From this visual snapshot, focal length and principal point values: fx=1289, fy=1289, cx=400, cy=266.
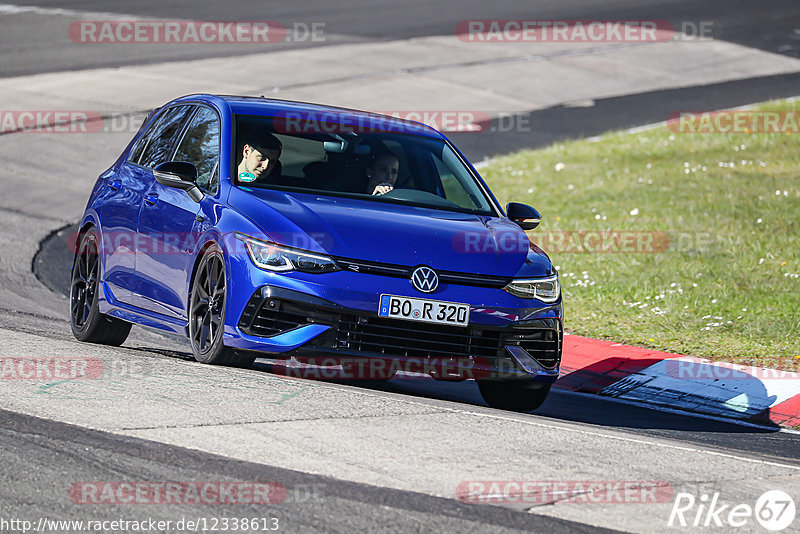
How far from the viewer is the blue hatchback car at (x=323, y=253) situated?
7.14 meters

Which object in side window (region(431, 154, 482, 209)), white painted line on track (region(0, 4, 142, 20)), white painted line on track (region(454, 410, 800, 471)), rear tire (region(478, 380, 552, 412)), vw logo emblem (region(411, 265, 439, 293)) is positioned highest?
white painted line on track (region(0, 4, 142, 20))

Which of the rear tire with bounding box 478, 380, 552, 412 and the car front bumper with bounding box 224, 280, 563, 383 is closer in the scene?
the car front bumper with bounding box 224, 280, 563, 383

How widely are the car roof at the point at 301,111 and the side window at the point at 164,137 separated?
0.15 metres

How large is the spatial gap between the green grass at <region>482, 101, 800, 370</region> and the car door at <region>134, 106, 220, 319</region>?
4.28 metres

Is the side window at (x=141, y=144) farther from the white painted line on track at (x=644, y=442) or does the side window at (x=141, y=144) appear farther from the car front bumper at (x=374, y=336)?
the white painted line on track at (x=644, y=442)

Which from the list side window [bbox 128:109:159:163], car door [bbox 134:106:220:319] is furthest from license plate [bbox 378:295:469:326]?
side window [bbox 128:109:159:163]

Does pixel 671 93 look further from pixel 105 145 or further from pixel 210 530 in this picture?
pixel 210 530

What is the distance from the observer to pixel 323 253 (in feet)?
23.4

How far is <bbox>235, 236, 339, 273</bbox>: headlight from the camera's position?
7125 millimetres

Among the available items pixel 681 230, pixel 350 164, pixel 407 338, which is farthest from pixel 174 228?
pixel 681 230

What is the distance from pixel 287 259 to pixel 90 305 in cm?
270

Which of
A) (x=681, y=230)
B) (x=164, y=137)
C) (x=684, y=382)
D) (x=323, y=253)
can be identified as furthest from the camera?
(x=681, y=230)

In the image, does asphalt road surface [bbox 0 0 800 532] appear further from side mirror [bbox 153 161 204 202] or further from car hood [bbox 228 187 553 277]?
side mirror [bbox 153 161 204 202]

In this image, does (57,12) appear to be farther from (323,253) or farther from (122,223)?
(323,253)
